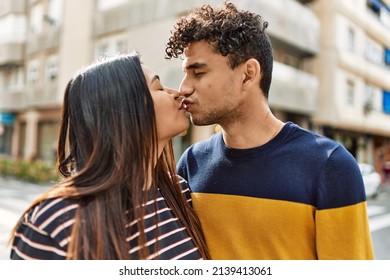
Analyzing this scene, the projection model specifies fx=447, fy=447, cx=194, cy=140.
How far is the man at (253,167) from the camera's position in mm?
1287

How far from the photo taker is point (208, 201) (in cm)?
149

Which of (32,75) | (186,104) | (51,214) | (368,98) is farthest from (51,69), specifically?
(51,214)

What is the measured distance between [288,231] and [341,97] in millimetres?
11273

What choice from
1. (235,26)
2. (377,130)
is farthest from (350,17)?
(235,26)

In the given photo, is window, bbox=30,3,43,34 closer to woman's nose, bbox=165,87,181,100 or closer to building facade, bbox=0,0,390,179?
building facade, bbox=0,0,390,179

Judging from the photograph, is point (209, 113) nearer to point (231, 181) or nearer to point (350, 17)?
point (231, 181)

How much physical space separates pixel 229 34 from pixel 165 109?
33 centimetres

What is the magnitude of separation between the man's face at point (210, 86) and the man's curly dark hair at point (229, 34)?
0.03m

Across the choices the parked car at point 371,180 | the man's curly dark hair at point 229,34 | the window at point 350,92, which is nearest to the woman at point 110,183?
the man's curly dark hair at point 229,34

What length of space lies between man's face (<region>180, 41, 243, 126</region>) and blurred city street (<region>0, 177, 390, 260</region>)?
206 cm

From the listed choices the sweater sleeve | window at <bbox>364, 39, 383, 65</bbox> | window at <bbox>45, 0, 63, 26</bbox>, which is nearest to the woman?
the sweater sleeve

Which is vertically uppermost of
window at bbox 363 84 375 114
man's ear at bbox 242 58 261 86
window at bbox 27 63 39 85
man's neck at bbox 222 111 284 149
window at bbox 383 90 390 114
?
window at bbox 27 63 39 85

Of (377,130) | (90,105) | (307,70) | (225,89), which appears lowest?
(90,105)

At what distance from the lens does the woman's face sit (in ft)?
4.28
